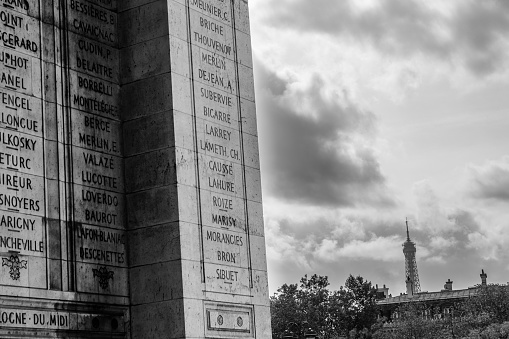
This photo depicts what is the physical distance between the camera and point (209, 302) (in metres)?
22.9

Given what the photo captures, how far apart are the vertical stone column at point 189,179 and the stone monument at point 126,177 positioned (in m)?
0.04

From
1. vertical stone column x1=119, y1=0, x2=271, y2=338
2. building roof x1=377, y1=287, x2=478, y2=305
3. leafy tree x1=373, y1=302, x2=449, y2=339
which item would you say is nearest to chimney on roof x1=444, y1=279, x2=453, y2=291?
building roof x1=377, y1=287, x2=478, y2=305

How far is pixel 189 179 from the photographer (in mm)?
23141

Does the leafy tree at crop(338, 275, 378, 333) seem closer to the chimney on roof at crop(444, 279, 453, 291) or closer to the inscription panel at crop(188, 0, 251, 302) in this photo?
the chimney on roof at crop(444, 279, 453, 291)

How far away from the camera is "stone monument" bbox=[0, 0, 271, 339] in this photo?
2042 cm

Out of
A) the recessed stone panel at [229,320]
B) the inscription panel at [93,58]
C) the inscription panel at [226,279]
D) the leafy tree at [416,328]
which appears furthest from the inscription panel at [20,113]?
the leafy tree at [416,328]

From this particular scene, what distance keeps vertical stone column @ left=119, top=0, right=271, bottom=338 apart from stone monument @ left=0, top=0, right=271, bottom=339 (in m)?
0.04

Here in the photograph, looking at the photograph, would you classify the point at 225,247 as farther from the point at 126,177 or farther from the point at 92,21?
the point at 92,21

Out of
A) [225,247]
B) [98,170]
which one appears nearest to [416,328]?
[225,247]

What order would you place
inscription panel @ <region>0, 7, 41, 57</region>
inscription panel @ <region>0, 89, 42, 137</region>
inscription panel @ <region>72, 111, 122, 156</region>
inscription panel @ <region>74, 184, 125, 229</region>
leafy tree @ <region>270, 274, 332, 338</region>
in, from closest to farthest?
inscription panel @ <region>0, 89, 42, 137</region> < inscription panel @ <region>0, 7, 41, 57</region> < inscription panel @ <region>74, 184, 125, 229</region> < inscription panel @ <region>72, 111, 122, 156</region> < leafy tree @ <region>270, 274, 332, 338</region>

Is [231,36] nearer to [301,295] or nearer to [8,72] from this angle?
[8,72]

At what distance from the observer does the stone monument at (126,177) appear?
20422 mm

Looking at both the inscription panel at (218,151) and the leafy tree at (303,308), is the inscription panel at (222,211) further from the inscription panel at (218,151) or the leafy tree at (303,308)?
the leafy tree at (303,308)

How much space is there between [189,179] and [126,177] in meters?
1.53
